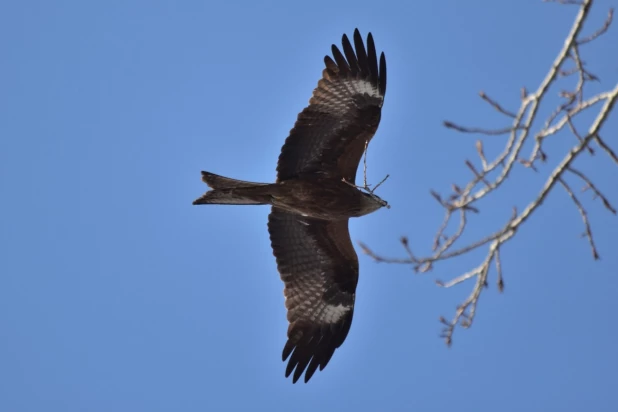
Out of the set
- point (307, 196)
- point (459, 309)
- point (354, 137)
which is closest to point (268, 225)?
point (307, 196)

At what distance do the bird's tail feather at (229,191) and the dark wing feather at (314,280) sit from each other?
0.83m

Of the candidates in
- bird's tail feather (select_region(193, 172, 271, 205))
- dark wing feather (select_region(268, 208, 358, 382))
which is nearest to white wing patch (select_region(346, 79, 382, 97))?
bird's tail feather (select_region(193, 172, 271, 205))

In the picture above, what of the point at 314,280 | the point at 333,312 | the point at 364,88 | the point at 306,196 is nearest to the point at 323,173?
the point at 306,196

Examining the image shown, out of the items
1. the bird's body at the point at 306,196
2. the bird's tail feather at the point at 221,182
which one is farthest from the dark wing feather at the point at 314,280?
the bird's tail feather at the point at 221,182

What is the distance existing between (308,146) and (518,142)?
5.07 metres

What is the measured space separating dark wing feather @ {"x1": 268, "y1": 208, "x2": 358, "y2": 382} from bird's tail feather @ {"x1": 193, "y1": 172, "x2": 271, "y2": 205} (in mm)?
826

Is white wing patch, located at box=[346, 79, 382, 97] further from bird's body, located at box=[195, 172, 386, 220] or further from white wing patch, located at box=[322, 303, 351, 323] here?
white wing patch, located at box=[322, 303, 351, 323]

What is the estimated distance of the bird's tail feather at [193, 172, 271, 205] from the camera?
30.9 feet

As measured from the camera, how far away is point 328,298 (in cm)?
1063

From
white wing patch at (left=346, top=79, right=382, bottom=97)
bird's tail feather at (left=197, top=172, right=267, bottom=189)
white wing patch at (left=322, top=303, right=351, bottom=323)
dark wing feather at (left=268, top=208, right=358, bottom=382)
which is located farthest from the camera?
white wing patch at (left=322, top=303, right=351, bottom=323)

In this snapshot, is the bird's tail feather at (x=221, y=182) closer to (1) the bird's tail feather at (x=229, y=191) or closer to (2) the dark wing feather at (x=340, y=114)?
(1) the bird's tail feather at (x=229, y=191)

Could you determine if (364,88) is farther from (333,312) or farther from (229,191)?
(333,312)

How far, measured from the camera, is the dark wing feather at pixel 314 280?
1034 cm

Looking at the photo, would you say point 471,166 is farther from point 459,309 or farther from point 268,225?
point 268,225
